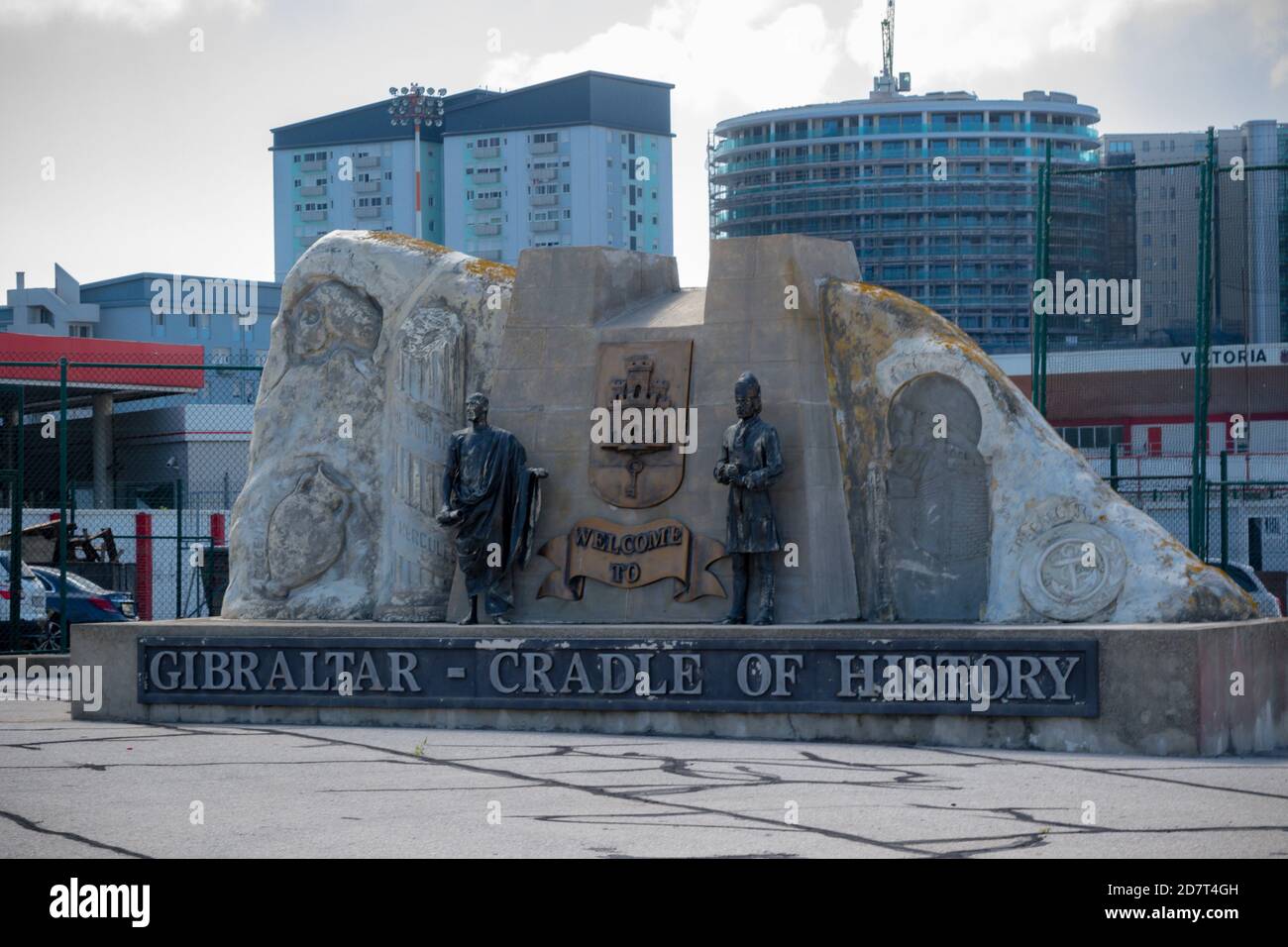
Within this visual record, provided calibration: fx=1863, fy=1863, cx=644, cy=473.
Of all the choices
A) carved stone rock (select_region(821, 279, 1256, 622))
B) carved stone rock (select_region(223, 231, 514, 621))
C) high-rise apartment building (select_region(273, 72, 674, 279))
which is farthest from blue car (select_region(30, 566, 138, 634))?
high-rise apartment building (select_region(273, 72, 674, 279))

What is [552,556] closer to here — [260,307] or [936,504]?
[936,504]

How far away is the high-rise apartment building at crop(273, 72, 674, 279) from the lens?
109 metres

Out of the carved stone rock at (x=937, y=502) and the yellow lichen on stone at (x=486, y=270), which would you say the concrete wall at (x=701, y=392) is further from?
the yellow lichen on stone at (x=486, y=270)

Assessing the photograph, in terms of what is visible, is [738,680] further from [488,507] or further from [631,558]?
[488,507]

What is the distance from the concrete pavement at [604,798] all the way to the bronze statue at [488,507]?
1356 millimetres

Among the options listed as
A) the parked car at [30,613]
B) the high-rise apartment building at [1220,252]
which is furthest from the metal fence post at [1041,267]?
the parked car at [30,613]

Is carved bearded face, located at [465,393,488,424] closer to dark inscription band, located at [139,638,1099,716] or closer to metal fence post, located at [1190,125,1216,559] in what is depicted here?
dark inscription band, located at [139,638,1099,716]

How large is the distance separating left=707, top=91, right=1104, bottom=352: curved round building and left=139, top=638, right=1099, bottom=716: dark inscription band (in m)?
90.1

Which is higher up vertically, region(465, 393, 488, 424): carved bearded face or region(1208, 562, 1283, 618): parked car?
region(465, 393, 488, 424): carved bearded face

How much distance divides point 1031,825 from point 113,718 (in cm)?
837

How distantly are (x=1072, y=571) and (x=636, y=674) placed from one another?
3123 millimetres

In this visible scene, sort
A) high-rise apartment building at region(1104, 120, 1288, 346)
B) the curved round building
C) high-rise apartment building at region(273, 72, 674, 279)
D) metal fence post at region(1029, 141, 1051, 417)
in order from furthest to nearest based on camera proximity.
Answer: high-rise apartment building at region(273, 72, 674, 279) < the curved round building < high-rise apartment building at region(1104, 120, 1288, 346) < metal fence post at region(1029, 141, 1051, 417)

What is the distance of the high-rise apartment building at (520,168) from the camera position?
4294 inches

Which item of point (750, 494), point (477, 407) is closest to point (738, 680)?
point (750, 494)
